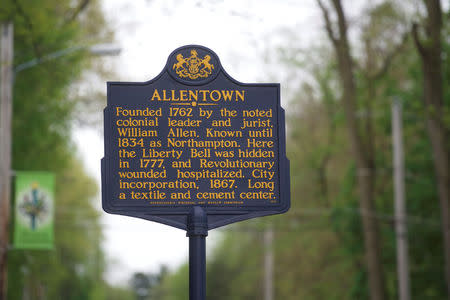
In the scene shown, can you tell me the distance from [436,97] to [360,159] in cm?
704

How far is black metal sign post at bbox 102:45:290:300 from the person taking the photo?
9898 mm

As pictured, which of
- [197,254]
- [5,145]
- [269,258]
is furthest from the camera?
[269,258]

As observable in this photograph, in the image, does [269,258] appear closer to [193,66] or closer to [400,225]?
[400,225]

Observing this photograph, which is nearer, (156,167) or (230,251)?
(156,167)

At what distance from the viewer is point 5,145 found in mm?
18625

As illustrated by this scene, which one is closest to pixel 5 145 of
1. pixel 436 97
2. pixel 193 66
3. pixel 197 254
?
pixel 193 66

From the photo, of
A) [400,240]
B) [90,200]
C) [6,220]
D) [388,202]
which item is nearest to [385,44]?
[388,202]

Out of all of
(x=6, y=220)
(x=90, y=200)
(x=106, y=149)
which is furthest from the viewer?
(x=90, y=200)

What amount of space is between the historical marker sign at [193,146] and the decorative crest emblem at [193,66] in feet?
0.04

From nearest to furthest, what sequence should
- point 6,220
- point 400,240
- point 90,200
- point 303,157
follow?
point 6,220 < point 400,240 < point 303,157 < point 90,200

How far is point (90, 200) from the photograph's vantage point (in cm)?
5778

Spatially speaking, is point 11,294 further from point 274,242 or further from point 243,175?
point 243,175

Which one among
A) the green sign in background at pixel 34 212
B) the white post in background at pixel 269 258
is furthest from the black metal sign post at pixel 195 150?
the white post in background at pixel 269 258

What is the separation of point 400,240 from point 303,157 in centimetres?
1572
